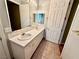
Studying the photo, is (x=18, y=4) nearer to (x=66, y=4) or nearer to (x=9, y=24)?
(x=9, y=24)

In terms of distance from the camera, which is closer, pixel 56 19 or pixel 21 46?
pixel 21 46

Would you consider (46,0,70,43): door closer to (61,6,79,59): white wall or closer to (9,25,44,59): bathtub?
(61,6,79,59): white wall

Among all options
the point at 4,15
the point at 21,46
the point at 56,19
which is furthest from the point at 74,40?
the point at 4,15

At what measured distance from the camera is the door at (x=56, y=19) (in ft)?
7.07

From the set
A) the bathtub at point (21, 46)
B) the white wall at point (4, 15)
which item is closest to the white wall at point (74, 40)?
the bathtub at point (21, 46)

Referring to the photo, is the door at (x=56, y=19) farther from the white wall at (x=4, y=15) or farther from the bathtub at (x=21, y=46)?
the white wall at (x=4, y=15)

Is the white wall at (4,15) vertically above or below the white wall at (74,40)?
above

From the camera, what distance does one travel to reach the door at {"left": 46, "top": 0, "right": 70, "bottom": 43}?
2156 mm

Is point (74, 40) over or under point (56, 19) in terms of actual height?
under

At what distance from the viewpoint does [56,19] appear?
7.88 ft

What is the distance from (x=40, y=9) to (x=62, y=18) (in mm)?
1101

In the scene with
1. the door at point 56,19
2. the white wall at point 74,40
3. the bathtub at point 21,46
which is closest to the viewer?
the white wall at point 74,40

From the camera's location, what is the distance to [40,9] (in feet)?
8.88

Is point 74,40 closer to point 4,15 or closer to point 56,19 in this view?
point 56,19
